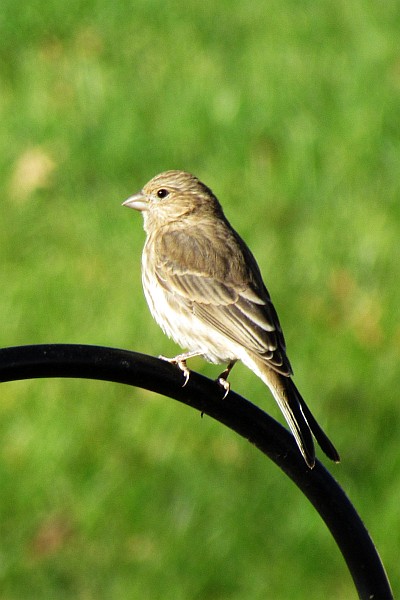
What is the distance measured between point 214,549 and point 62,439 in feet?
3.25

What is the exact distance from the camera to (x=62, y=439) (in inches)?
257

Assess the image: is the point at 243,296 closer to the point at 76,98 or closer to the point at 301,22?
the point at 76,98

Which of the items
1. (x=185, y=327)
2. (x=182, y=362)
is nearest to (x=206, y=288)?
(x=185, y=327)

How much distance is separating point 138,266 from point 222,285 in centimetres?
215

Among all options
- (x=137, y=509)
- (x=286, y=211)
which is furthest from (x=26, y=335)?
(x=286, y=211)

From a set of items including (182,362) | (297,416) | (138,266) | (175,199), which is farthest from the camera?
(138,266)

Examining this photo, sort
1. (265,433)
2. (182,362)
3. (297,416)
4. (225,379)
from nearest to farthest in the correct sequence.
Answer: (265,433) < (297,416) < (182,362) < (225,379)

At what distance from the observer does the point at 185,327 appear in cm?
543

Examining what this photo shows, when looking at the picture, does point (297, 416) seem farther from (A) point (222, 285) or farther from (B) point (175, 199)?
(B) point (175, 199)

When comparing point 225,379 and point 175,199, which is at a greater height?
point 175,199

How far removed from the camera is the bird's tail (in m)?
4.10

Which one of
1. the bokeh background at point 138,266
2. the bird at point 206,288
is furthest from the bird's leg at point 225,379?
the bokeh background at point 138,266

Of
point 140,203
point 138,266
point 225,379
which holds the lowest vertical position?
point 138,266

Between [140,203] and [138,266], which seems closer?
[140,203]
